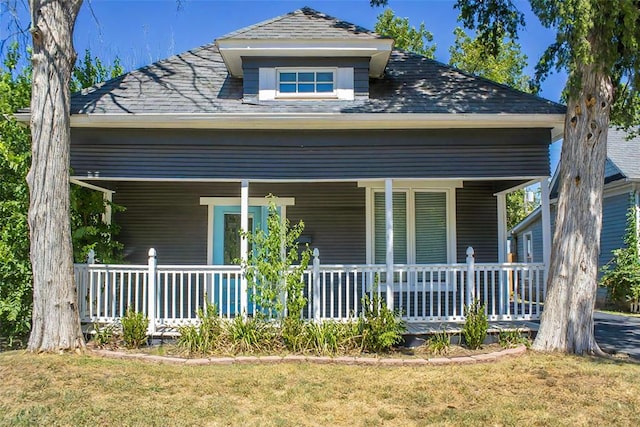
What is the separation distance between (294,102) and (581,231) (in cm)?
480

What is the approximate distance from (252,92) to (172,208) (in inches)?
114

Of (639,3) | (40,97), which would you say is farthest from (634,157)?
(40,97)

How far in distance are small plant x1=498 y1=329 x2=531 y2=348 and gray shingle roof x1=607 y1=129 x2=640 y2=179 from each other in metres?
8.07

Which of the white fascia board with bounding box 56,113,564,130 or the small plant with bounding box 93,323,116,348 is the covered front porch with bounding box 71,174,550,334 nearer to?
the white fascia board with bounding box 56,113,564,130

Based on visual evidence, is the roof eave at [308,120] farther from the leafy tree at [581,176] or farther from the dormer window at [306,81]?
the dormer window at [306,81]

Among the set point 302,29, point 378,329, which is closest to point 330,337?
point 378,329

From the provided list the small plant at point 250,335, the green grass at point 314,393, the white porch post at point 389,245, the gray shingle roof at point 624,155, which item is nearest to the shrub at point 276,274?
the small plant at point 250,335

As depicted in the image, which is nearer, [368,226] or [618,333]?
[618,333]

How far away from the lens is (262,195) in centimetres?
980

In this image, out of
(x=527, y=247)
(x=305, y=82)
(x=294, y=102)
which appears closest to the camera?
(x=294, y=102)

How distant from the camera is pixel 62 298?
6719 mm

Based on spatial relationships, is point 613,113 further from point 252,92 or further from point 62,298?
point 62,298

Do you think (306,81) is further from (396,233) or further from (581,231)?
(581,231)

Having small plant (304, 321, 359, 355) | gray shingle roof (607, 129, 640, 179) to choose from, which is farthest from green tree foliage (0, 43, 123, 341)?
gray shingle roof (607, 129, 640, 179)
